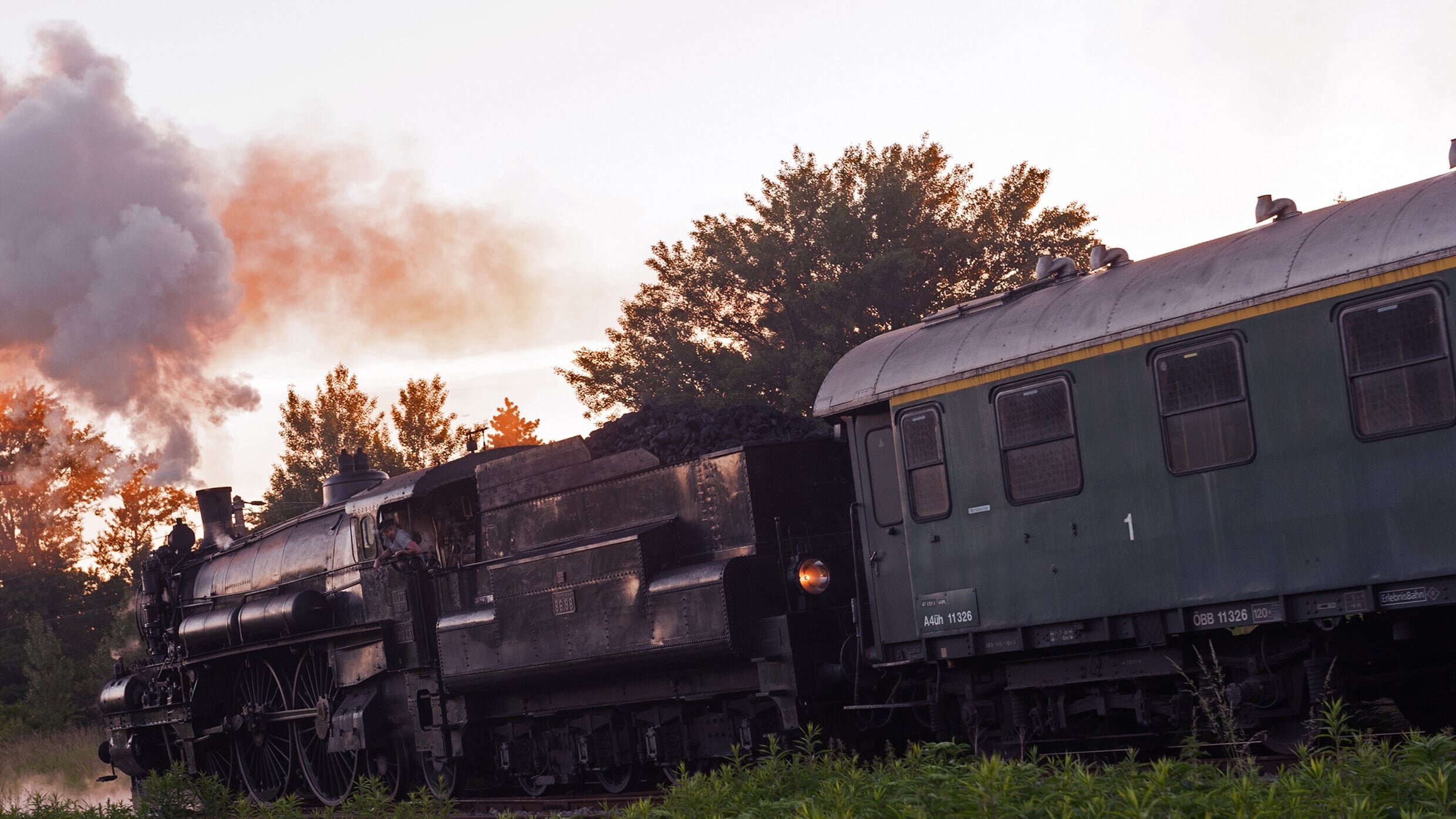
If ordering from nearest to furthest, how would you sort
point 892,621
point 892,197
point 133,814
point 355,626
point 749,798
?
point 749,798 → point 892,621 → point 133,814 → point 355,626 → point 892,197

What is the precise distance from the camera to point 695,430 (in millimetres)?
14359

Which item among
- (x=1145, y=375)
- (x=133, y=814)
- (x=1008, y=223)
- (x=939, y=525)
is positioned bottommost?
(x=133, y=814)

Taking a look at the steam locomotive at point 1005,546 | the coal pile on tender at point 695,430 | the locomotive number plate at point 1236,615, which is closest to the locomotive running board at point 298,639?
the steam locomotive at point 1005,546

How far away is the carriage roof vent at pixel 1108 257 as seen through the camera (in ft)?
39.3

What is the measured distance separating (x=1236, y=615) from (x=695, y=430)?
19.4ft

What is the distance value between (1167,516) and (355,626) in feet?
36.2

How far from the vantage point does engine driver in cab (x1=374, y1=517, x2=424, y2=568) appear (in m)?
17.7

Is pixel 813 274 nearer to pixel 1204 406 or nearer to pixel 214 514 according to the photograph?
pixel 214 514

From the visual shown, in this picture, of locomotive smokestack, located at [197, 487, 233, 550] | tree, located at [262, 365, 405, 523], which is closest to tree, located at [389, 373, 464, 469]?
tree, located at [262, 365, 405, 523]

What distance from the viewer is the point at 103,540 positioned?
5762cm

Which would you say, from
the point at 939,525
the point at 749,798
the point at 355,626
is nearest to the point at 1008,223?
the point at 355,626

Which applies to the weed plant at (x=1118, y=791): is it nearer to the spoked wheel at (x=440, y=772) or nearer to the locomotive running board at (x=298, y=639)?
the spoked wheel at (x=440, y=772)

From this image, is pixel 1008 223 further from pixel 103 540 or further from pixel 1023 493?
pixel 103 540

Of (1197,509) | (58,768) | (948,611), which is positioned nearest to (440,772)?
(948,611)
